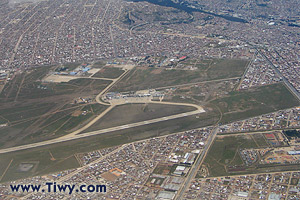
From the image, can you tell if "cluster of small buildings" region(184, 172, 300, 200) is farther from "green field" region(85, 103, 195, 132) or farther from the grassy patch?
"green field" region(85, 103, 195, 132)

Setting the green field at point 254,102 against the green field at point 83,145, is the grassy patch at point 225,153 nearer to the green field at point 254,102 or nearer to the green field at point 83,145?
the green field at point 254,102

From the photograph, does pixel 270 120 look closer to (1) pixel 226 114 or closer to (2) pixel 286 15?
(1) pixel 226 114

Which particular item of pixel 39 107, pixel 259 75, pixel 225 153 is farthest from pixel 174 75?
pixel 225 153

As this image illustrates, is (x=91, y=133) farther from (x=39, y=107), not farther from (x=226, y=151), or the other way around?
(x=226, y=151)

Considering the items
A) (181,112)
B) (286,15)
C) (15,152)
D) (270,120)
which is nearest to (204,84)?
(181,112)

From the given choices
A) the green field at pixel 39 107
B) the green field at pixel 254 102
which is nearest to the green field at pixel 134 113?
the green field at pixel 39 107
